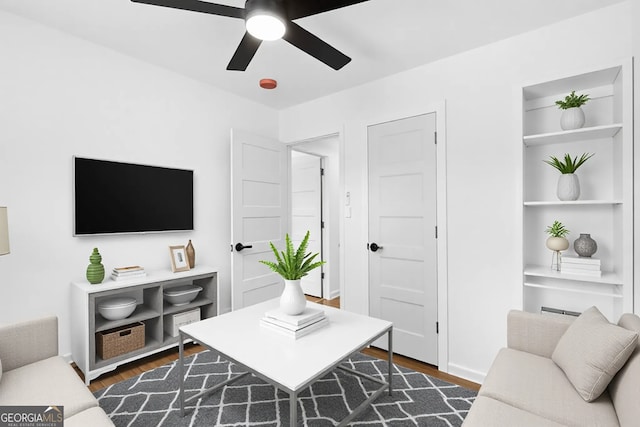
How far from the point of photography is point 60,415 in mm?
1290

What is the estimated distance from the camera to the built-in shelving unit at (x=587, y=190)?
191cm

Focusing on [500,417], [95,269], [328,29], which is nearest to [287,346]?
[500,417]

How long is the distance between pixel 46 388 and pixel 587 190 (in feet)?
10.6

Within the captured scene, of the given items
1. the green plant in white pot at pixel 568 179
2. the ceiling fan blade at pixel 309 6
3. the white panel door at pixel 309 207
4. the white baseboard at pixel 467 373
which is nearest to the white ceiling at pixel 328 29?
the ceiling fan blade at pixel 309 6

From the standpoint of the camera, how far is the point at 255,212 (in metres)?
3.52

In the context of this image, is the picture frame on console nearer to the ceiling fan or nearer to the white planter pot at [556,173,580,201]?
the ceiling fan

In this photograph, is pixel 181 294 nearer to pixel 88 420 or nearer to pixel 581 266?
pixel 88 420

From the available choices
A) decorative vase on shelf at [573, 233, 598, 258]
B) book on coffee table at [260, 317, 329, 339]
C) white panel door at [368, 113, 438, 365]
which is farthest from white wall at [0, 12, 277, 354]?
decorative vase on shelf at [573, 233, 598, 258]

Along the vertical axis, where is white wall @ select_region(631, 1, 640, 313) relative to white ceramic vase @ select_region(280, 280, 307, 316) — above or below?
above

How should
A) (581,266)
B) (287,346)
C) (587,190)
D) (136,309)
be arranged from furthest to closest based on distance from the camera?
(136,309) < (587,190) < (581,266) < (287,346)

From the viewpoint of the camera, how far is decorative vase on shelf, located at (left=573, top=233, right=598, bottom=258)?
2053 millimetres

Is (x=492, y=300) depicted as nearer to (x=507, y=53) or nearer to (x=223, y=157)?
(x=507, y=53)

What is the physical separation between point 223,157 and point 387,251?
1966 millimetres

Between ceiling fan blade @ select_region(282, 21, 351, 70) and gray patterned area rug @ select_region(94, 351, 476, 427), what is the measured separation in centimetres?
217
